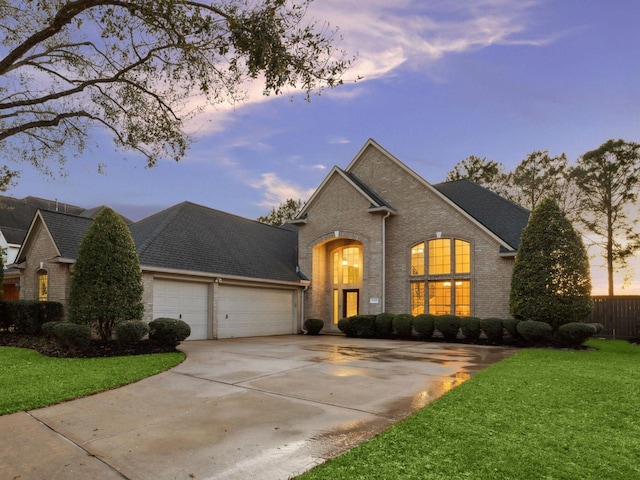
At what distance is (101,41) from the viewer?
9289 mm

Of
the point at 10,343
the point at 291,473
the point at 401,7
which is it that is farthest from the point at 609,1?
the point at 10,343

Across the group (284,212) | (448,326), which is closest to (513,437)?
(448,326)

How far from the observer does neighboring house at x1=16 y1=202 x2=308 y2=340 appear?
15.3 metres

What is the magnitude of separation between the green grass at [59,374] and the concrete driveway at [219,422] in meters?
0.39

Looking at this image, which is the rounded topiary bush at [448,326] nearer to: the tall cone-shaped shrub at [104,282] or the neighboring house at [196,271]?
the neighboring house at [196,271]

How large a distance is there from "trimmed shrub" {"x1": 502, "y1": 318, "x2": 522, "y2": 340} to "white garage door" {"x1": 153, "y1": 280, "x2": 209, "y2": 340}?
1151 centimetres

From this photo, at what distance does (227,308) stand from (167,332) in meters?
5.61

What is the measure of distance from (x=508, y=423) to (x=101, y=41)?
10665 millimetres

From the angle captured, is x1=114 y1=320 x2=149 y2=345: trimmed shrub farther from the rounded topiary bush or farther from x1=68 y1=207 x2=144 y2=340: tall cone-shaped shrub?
the rounded topiary bush

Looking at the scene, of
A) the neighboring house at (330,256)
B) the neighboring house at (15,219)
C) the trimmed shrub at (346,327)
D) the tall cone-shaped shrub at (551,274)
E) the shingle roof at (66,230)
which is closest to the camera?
the tall cone-shaped shrub at (551,274)

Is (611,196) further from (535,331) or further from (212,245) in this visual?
(212,245)

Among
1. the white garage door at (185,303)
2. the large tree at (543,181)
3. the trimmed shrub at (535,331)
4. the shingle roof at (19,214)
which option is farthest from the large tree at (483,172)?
the shingle roof at (19,214)

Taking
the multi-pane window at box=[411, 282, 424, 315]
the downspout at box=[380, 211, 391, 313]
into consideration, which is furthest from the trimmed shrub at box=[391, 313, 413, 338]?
the downspout at box=[380, 211, 391, 313]

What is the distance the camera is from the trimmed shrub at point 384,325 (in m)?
17.9
